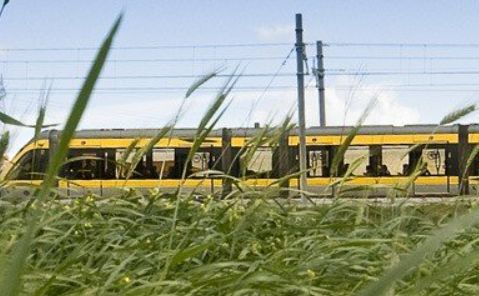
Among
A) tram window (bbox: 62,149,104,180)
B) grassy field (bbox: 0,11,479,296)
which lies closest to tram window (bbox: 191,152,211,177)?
grassy field (bbox: 0,11,479,296)

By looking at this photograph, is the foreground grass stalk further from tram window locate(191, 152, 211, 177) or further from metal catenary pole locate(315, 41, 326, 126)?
metal catenary pole locate(315, 41, 326, 126)

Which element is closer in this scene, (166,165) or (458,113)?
(458,113)

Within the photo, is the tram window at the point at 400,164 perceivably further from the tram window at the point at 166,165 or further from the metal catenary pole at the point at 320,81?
the metal catenary pole at the point at 320,81

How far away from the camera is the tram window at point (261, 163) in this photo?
3.02m

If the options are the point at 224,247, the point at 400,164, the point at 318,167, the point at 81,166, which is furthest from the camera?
the point at 81,166

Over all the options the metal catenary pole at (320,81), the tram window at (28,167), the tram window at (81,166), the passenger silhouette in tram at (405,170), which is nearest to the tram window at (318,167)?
the passenger silhouette in tram at (405,170)

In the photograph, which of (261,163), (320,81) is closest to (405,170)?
(261,163)

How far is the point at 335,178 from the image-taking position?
3.10m

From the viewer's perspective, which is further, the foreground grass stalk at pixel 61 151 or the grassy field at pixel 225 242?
the grassy field at pixel 225 242

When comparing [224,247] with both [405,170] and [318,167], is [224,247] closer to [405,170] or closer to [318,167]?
[318,167]

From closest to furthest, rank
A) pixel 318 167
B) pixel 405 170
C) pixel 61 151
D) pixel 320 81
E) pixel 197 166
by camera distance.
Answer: pixel 61 151 → pixel 318 167 → pixel 197 166 → pixel 405 170 → pixel 320 81

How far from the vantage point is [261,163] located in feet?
10.8

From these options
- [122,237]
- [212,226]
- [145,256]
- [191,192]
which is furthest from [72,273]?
[191,192]

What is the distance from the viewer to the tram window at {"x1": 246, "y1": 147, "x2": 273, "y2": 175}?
9.89 ft
